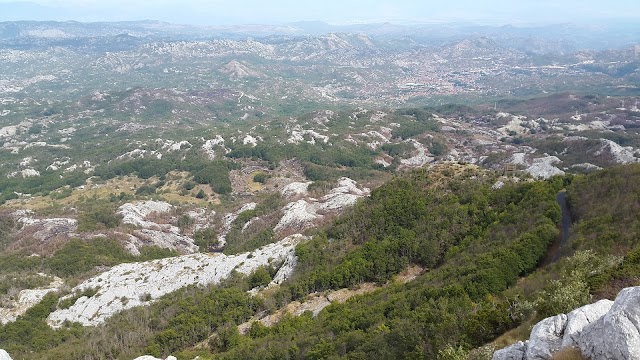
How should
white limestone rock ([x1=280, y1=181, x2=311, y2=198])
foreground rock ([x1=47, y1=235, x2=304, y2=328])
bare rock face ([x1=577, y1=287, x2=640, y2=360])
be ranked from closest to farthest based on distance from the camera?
bare rock face ([x1=577, y1=287, x2=640, y2=360])
foreground rock ([x1=47, y1=235, x2=304, y2=328])
white limestone rock ([x1=280, y1=181, x2=311, y2=198])

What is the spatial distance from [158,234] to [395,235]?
98.6 metres

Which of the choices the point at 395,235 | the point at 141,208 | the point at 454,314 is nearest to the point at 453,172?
the point at 395,235

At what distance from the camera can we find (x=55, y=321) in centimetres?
9525

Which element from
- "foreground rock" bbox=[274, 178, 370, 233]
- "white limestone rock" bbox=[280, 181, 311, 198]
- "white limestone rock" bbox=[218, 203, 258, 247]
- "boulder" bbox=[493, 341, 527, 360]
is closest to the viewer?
"boulder" bbox=[493, 341, 527, 360]

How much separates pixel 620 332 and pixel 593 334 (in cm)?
180

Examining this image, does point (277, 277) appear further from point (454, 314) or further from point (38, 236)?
point (38, 236)

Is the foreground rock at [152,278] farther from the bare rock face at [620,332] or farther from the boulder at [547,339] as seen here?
the bare rock face at [620,332]

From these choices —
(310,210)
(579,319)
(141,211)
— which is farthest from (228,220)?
(579,319)

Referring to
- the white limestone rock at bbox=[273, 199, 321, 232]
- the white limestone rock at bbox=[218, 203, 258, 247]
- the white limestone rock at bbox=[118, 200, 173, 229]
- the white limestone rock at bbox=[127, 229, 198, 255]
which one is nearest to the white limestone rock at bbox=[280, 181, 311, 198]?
the white limestone rock at bbox=[218, 203, 258, 247]

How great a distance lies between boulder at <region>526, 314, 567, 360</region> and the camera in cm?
2450

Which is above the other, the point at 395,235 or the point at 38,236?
the point at 395,235

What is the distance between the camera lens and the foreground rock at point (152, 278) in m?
97.8

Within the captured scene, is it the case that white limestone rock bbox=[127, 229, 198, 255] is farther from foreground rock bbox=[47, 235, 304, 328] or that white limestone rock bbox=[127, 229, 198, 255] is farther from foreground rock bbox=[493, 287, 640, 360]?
foreground rock bbox=[493, 287, 640, 360]

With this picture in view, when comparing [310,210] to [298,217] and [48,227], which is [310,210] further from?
[48,227]
